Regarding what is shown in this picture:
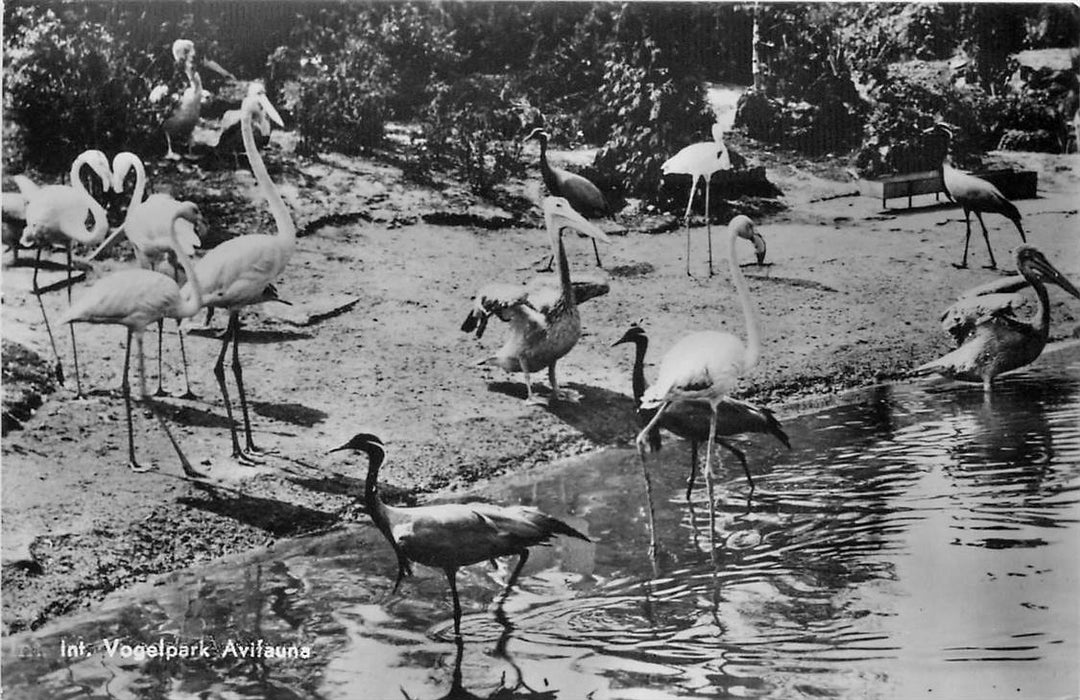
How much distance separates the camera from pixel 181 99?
5121mm

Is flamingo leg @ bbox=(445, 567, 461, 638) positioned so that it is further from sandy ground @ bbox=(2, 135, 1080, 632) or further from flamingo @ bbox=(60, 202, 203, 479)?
flamingo @ bbox=(60, 202, 203, 479)

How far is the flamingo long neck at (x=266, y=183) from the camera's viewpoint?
4883 mm

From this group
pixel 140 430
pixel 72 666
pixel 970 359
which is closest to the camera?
pixel 72 666

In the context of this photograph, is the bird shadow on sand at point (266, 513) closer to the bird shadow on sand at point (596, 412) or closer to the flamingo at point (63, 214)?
the flamingo at point (63, 214)

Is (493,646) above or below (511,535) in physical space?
below

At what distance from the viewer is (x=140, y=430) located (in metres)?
4.88

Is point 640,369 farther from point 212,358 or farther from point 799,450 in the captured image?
point 212,358

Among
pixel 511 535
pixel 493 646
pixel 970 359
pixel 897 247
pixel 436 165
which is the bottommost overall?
pixel 493 646

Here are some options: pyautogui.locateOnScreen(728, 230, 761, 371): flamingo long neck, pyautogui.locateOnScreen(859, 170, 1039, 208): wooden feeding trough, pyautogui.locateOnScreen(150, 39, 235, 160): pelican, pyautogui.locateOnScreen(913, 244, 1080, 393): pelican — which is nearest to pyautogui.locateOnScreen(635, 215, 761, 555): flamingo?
pyautogui.locateOnScreen(728, 230, 761, 371): flamingo long neck

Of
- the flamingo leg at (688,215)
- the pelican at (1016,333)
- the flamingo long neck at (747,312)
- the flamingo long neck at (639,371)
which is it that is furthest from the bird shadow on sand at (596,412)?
the pelican at (1016,333)

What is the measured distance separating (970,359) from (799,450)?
87 centimetres

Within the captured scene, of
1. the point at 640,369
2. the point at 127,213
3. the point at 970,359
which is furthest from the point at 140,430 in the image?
the point at 970,359

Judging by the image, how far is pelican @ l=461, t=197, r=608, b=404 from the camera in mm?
5012

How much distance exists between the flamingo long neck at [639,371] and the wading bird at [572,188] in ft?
1.47
